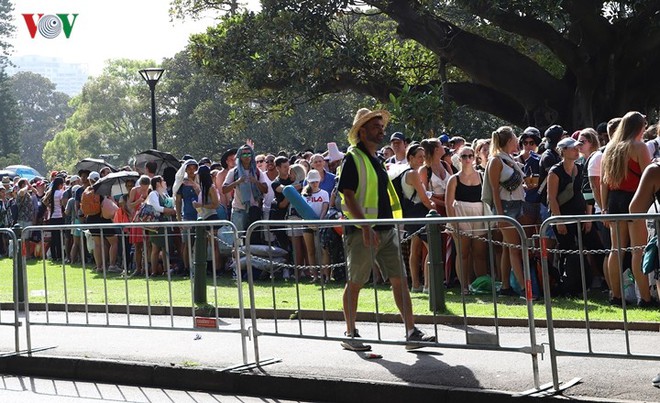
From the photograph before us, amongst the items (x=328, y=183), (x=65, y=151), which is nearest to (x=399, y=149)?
(x=328, y=183)

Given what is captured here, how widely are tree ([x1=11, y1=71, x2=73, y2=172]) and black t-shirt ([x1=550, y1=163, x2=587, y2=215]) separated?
505ft

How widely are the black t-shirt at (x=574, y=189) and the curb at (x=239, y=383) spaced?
16.6 feet

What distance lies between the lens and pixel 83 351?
Answer: 11.2m

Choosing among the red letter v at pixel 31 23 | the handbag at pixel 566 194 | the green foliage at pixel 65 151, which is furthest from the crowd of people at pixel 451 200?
the green foliage at pixel 65 151

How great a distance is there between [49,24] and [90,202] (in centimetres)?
705


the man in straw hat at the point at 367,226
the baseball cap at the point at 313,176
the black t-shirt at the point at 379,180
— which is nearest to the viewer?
the man in straw hat at the point at 367,226

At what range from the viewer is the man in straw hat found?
30.7ft

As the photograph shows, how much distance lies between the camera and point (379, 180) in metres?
9.86

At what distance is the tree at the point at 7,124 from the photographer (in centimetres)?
10462

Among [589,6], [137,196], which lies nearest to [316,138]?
[589,6]

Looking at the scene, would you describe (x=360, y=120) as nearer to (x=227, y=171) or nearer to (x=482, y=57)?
(x=227, y=171)

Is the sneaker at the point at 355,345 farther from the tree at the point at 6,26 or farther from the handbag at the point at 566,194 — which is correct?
the tree at the point at 6,26

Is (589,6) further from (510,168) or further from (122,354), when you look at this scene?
→ (122,354)

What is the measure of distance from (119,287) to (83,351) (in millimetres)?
714
